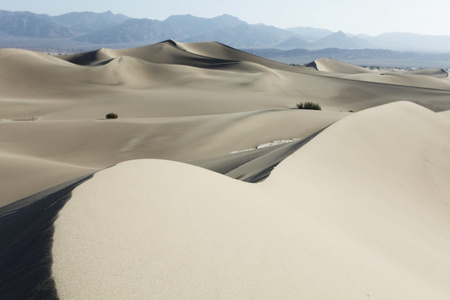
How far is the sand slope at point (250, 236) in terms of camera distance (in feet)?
10.6

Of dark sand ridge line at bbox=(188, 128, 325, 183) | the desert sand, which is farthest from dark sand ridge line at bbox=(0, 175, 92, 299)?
dark sand ridge line at bbox=(188, 128, 325, 183)

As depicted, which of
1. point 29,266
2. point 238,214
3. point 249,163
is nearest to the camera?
point 29,266

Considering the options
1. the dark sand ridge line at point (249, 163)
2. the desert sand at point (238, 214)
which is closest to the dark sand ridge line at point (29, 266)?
the desert sand at point (238, 214)

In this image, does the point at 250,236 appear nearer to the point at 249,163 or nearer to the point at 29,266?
the point at 29,266

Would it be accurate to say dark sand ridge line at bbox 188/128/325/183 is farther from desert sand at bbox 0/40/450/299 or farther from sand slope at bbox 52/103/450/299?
sand slope at bbox 52/103/450/299

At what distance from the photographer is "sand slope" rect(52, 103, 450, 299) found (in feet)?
10.6

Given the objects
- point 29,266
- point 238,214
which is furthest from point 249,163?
point 29,266

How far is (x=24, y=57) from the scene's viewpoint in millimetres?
56562

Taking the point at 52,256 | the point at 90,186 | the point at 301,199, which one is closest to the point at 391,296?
the point at 301,199

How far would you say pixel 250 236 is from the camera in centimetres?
434

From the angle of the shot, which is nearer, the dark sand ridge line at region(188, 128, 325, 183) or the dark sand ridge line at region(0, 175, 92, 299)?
the dark sand ridge line at region(0, 175, 92, 299)

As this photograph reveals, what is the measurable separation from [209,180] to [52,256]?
10.7 feet

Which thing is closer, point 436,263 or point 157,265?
point 157,265

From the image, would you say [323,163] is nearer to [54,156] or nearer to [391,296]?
[391,296]
